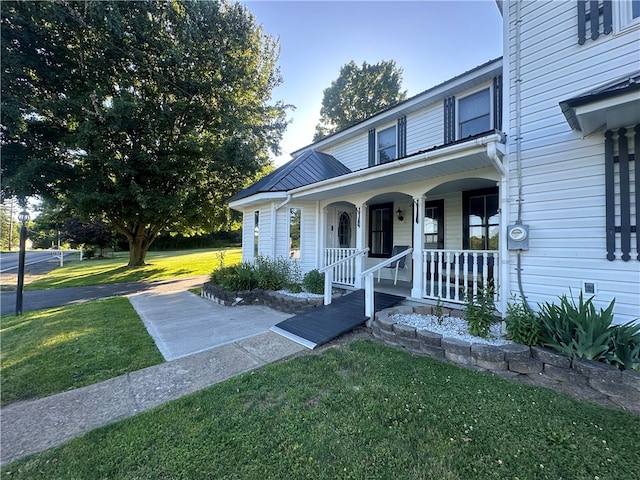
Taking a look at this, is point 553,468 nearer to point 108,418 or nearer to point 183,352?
point 108,418

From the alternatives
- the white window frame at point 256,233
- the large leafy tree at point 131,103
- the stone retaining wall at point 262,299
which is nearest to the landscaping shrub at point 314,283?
the stone retaining wall at point 262,299

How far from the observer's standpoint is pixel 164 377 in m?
3.60

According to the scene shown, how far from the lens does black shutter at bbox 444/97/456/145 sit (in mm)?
A: 6977

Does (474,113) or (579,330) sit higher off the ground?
(474,113)

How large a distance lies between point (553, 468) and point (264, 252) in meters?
8.38

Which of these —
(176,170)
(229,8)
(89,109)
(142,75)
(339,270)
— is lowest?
(339,270)

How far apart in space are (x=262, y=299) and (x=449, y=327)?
5.05 meters

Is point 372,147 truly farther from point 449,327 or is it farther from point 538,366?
point 538,366

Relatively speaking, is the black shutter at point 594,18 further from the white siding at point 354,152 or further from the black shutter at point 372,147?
the white siding at point 354,152

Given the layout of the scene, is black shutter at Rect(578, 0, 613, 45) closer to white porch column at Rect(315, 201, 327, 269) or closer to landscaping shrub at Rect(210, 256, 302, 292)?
white porch column at Rect(315, 201, 327, 269)

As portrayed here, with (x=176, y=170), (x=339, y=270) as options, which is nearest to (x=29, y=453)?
(x=339, y=270)

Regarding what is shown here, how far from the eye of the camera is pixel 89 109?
10016mm

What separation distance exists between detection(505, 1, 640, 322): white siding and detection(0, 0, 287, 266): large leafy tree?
11776 millimetres

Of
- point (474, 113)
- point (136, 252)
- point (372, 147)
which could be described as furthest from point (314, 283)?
point (136, 252)
